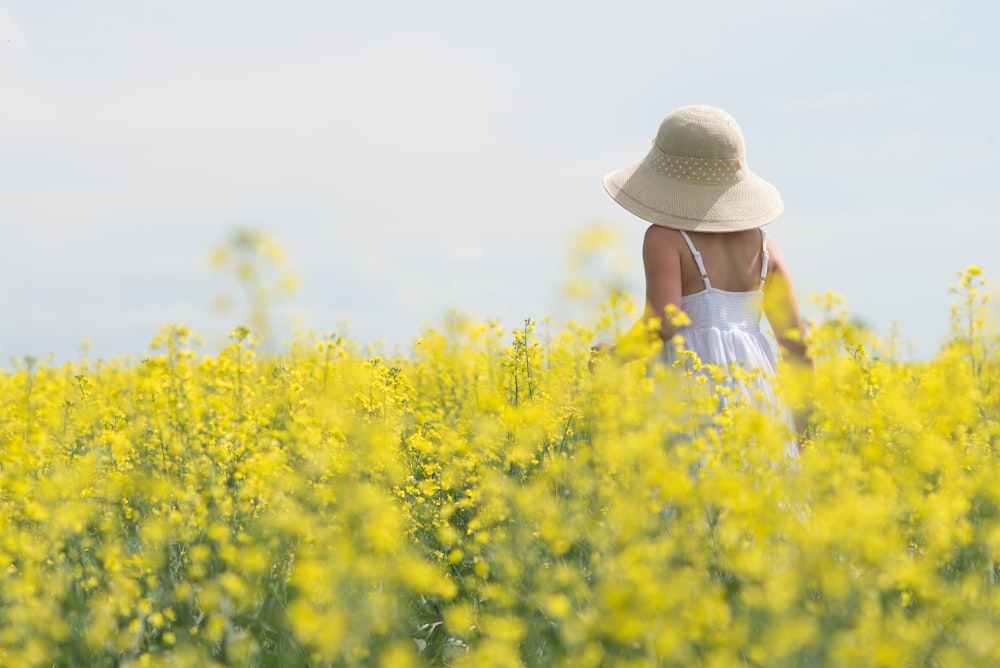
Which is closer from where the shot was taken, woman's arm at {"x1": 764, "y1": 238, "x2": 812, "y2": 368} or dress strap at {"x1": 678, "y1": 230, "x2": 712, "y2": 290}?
dress strap at {"x1": 678, "y1": 230, "x2": 712, "y2": 290}

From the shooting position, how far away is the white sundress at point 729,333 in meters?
3.91

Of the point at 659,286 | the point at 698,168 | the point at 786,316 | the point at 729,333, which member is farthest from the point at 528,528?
the point at 698,168

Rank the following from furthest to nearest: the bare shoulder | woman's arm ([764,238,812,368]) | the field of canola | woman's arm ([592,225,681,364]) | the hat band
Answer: woman's arm ([764,238,812,368])
the hat band
the bare shoulder
woman's arm ([592,225,681,364])
the field of canola

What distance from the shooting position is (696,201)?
3.96m

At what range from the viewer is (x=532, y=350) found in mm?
4336

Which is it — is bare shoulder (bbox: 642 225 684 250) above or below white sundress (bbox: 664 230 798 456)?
above

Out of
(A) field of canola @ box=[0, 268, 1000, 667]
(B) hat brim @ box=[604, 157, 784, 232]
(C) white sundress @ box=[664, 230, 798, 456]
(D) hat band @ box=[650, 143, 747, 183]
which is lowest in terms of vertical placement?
(A) field of canola @ box=[0, 268, 1000, 667]

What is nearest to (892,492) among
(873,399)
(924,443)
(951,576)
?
(924,443)

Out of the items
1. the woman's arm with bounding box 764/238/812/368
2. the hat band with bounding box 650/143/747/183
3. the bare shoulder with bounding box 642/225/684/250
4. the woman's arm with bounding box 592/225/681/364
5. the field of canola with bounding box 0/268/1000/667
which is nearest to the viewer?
the field of canola with bounding box 0/268/1000/667

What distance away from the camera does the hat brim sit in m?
3.90

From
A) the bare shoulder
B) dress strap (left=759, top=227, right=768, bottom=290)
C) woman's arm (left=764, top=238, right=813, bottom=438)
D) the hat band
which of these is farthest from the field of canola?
the hat band

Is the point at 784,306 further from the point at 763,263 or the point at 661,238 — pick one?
the point at 661,238

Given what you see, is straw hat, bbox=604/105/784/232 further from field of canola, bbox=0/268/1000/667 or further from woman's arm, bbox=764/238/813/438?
field of canola, bbox=0/268/1000/667

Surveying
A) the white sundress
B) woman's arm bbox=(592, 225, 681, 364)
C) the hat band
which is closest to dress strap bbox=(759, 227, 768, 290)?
the white sundress
